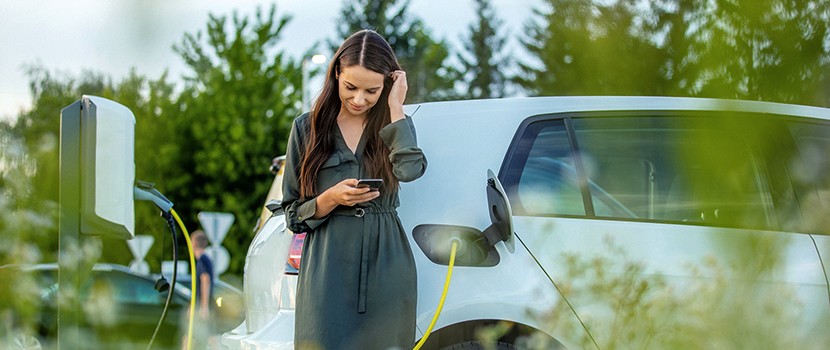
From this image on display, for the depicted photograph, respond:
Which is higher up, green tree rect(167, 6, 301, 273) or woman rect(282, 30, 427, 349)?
green tree rect(167, 6, 301, 273)

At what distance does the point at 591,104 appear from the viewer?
3215 mm

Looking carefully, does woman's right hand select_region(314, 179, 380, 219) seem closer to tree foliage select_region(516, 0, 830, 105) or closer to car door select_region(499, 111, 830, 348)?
car door select_region(499, 111, 830, 348)

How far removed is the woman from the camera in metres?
2.70

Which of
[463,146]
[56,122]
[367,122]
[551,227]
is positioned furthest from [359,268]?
[56,122]

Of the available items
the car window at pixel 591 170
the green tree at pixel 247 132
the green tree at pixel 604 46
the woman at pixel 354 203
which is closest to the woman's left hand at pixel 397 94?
the woman at pixel 354 203

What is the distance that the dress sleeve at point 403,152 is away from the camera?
2709mm

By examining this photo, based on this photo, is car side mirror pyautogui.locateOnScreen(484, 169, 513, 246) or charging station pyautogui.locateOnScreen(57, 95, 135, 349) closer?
charging station pyautogui.locateOnScreen(57, 95, 135, 349)

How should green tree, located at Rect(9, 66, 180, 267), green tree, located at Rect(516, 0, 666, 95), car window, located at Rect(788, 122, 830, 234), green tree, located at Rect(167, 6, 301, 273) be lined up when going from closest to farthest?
green tree, located at Rect(516, 0, 666, 95)
car window, located at Rect(788, 122, 830, 234)
green tree, located at Rect(9, 66, 180, 267)
green tree, located at Rect(167, 6, 301, 273)

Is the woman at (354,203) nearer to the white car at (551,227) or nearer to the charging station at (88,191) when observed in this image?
the white car at (551,227)

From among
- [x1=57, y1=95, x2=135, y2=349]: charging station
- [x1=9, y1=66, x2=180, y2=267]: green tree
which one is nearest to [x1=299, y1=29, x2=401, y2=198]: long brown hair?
[x1=57, y1=95, x2=135, y2=349]: charging station

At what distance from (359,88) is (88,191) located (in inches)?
30.5

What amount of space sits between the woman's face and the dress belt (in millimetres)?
279

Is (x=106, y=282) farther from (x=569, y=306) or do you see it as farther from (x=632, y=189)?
(x=632, y=189)

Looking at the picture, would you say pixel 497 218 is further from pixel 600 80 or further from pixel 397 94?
pixel 600 80
